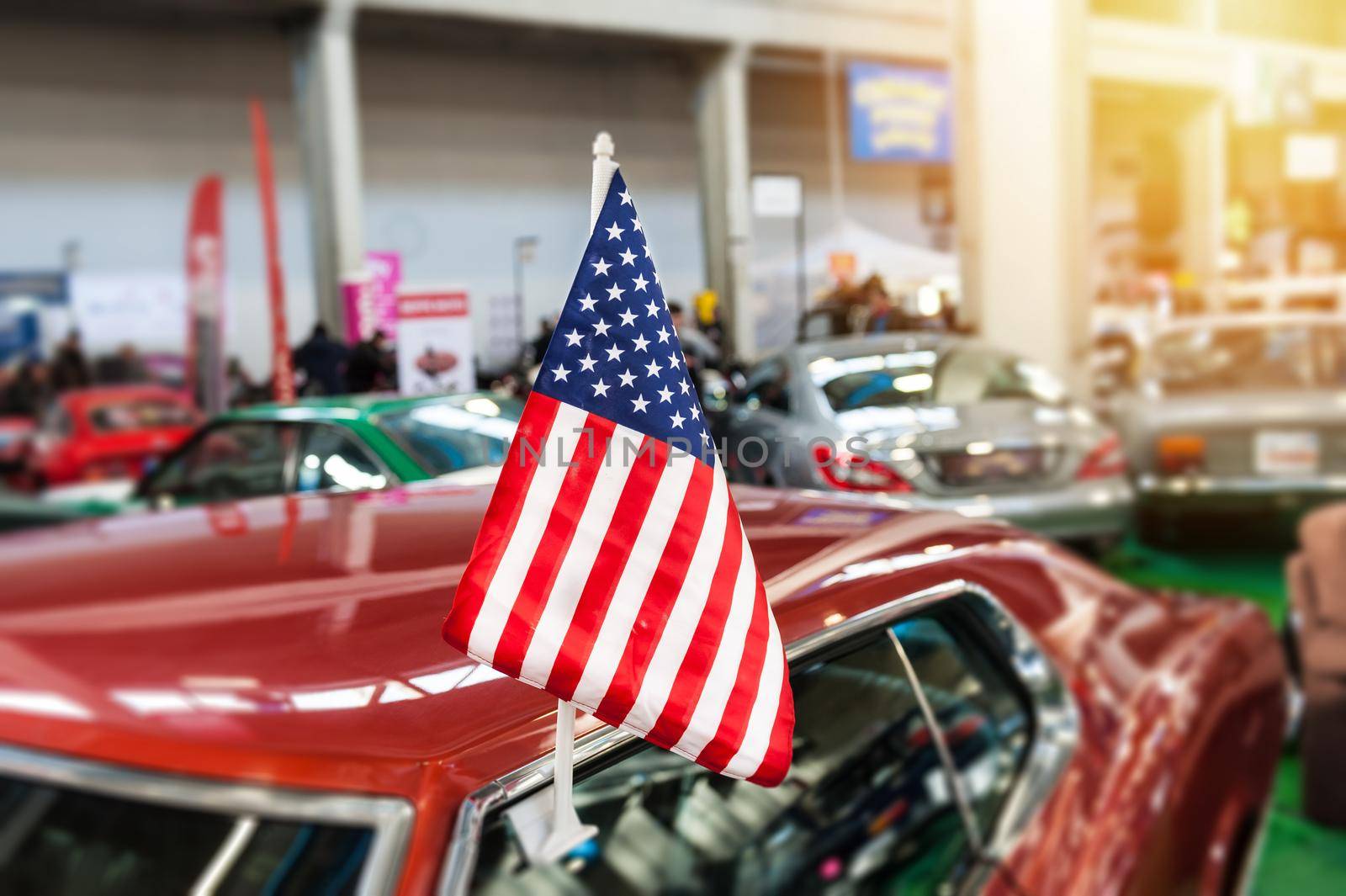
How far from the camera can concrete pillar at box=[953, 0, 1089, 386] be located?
9.44 metres

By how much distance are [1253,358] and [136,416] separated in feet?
26.5

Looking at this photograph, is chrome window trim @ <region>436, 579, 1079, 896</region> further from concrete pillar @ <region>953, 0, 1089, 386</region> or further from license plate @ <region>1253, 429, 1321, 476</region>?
concrete pillar @ <region>953, 0, 1089, 386</region>

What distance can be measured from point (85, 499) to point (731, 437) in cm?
379

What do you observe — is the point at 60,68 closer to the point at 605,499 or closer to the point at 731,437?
the point at 731,437

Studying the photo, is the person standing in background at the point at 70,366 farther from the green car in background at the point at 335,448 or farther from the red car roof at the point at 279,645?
the red car roof at the point at 279,645

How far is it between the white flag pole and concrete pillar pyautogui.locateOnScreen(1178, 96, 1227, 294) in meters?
17.0

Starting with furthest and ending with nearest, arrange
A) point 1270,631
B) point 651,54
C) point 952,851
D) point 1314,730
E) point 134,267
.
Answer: point 134,267, point 651,54, point 1314,730, point 1270,631, point 952,851

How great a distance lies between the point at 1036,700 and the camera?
5.36 ft

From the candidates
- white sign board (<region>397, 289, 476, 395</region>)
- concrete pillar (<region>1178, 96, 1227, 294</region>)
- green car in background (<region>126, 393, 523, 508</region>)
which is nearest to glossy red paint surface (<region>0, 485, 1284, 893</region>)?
green car in background (<region>126, 393, 523, 508</region>)

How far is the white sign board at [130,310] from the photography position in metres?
10.0

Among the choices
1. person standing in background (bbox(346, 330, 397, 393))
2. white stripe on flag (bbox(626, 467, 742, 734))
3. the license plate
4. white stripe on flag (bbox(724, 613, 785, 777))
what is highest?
person standing in background (bbox(346, 330, 397, 393))

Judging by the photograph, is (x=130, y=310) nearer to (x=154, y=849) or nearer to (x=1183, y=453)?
Answer: (x=1183, y=453)

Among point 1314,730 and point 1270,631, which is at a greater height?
point 1270,631

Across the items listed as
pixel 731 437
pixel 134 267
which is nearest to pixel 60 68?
pixel 134 267
